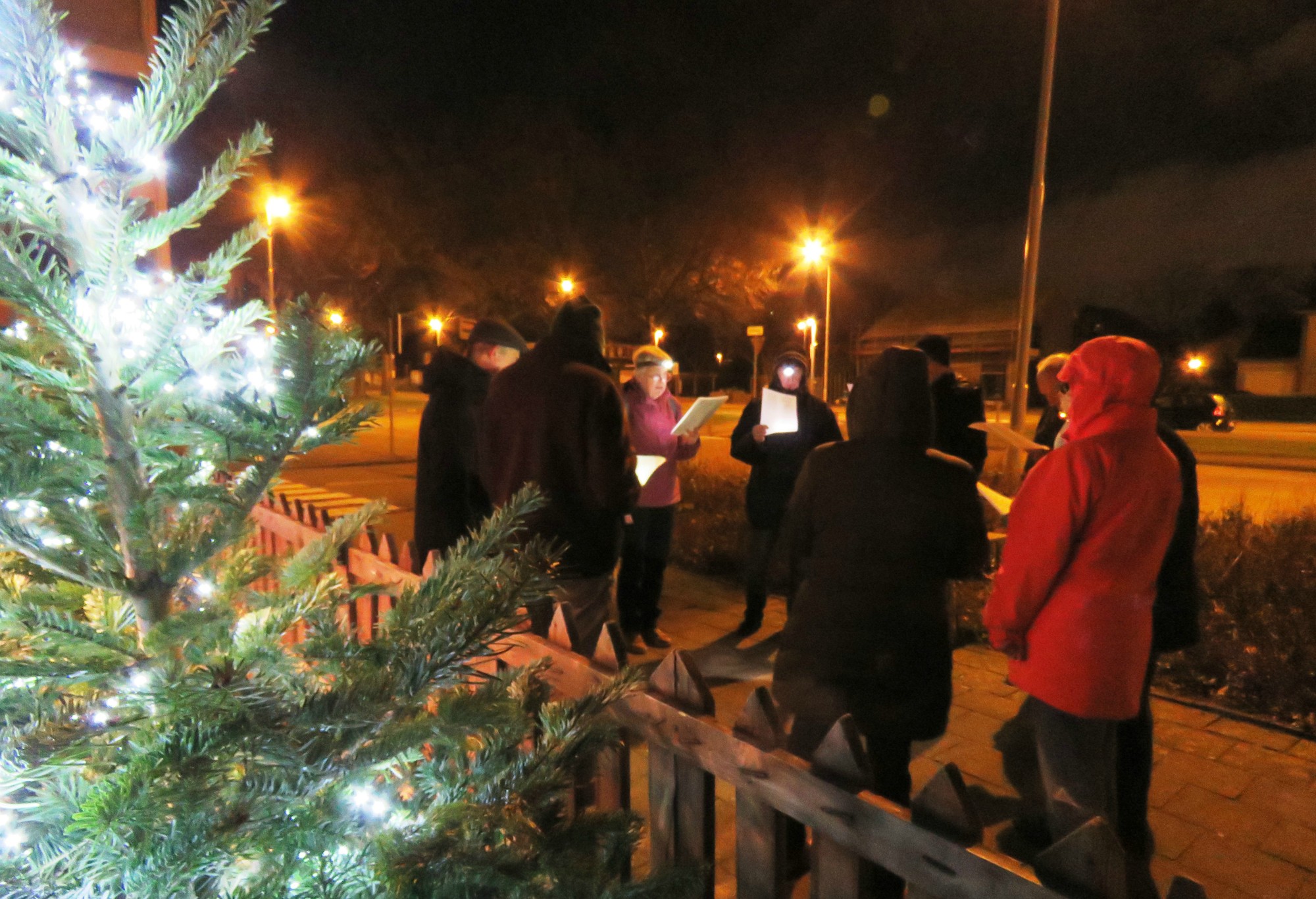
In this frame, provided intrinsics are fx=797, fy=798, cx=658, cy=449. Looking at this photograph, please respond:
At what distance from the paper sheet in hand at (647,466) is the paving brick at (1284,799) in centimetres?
297

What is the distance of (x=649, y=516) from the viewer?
4.65 metres

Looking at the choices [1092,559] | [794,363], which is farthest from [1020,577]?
[794,363]

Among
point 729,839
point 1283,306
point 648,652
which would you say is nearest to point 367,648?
point 729,839

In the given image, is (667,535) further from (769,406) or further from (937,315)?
(937,315)

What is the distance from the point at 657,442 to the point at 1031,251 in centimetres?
579

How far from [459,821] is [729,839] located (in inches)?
71.2

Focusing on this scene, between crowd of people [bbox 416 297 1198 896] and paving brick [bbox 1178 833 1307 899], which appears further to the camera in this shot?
paving brick [bbox 1178 833 1307 899]

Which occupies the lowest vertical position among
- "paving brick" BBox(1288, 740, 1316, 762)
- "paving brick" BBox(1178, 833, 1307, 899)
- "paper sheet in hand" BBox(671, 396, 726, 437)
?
"paving brick" BBox(1178, 833, 1307, 899)

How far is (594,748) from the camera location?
141 centimetres

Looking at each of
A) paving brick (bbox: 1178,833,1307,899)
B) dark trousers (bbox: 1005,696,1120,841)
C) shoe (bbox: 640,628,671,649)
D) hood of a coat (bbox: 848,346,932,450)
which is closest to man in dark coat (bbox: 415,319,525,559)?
shoe (bbox: 640,628,671,649)

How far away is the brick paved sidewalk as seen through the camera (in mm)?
2623

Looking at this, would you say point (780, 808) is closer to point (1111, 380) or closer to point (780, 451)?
point (1111, 380)

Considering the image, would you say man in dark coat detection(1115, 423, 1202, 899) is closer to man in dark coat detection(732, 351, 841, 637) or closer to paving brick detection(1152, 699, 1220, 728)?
paving brick detection(1152, 699, 1220, 728)

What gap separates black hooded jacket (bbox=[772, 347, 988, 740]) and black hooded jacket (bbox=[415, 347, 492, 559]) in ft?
7.39
